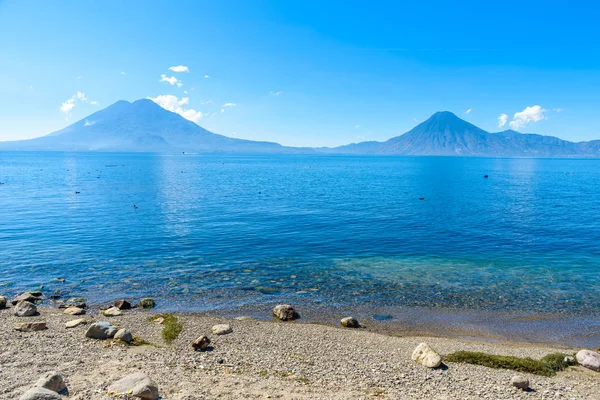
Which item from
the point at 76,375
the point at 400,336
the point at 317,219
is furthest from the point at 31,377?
the point at 317,219

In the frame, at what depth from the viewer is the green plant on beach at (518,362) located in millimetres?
17266

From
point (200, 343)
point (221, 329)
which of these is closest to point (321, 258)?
A: point (221, 329)

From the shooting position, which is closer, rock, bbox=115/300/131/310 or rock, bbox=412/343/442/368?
rock, bbox=412/343/442/368

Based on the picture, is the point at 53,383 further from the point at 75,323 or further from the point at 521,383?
the point at 521,383

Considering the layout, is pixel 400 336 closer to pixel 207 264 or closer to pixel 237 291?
pixel 237 291

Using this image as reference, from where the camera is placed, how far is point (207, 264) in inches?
1373

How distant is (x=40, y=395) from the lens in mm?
12172

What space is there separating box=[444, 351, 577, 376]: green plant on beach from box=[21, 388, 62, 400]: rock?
1590 cm

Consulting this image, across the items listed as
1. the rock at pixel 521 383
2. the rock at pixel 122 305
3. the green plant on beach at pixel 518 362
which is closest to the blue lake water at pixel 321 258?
the rock at pixel 122 305

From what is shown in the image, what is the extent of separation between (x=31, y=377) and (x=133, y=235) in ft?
110

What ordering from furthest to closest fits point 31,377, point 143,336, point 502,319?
1. point 502,319
2. point 143,336
3. point 31,377

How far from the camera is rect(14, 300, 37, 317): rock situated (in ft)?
74.2

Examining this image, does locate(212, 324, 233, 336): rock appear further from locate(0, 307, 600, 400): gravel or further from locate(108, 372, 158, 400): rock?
locate(108, 372, 158, 400): rock

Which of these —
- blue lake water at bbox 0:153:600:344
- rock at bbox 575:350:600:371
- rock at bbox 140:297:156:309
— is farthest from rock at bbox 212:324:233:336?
rock at bbox 575:350:600:371
